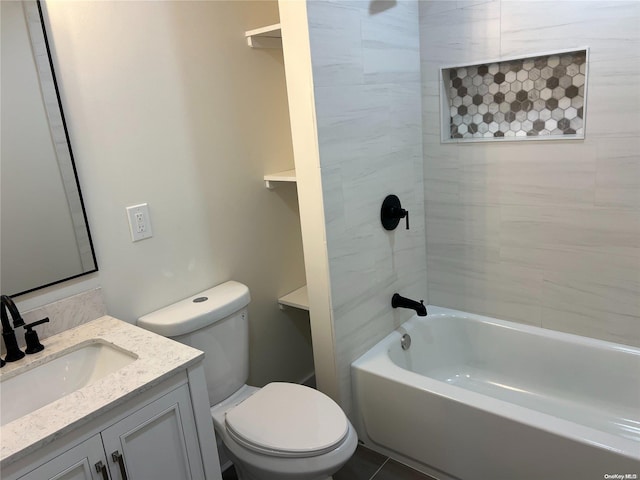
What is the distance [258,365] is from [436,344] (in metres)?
0.91

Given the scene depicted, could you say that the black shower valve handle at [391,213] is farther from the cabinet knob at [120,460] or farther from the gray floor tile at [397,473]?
the cabinet knob at [120,460]

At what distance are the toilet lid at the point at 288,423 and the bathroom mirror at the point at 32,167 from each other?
774 mm

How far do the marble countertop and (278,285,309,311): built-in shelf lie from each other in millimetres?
871

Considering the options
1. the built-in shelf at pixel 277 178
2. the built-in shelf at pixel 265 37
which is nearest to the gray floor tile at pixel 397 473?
the built-in shelf at pixel 277 178

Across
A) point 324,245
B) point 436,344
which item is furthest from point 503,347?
point 324,245

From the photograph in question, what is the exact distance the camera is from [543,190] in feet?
6.93

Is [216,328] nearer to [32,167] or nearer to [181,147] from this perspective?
[181,147]

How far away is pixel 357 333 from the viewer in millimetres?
2121

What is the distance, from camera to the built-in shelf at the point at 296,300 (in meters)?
2.28

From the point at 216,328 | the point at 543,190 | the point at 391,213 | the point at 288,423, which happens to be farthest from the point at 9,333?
the point at 543,190

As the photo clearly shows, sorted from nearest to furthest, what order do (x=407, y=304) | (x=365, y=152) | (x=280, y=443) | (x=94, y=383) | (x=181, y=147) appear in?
(x=94, y=383)
(x=280, y=443)
(x=181, y=147)
(x=365, y=152)
(x=407, y=304)

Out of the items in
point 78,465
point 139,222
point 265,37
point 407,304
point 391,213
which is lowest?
point 407,304

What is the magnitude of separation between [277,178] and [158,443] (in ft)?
3.92

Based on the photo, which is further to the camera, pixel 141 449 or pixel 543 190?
pixel 543 190
